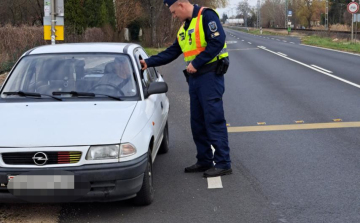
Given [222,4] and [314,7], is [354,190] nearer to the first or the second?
[222,4]

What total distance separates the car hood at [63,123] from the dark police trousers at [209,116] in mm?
961

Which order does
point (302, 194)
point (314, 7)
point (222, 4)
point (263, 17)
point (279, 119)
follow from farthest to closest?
point (263, 17)
point (314, 7)
point (222, 4)
point (279, 119)
point (302, 194)

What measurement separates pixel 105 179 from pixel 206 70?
2005mm

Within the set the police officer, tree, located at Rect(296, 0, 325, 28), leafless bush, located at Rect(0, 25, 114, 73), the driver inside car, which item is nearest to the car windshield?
the driver inside car

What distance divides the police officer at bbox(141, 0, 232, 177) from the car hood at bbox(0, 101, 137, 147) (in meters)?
0.96

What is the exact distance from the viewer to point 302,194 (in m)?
5.30

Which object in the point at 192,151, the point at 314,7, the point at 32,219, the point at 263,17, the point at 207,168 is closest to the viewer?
the point at 32,219

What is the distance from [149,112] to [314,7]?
114484 mm

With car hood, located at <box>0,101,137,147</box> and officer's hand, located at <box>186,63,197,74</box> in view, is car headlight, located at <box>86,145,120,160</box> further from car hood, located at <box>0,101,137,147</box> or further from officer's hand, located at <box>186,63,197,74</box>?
officer's hand, located at <box>186,63,197,74</box>

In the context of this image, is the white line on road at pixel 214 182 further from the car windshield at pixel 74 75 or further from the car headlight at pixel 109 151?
the car headlight at pixel 109 151

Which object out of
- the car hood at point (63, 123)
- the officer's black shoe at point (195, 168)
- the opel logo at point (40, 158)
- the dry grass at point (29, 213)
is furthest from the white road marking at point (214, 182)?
the opel logo at point (40, 158)

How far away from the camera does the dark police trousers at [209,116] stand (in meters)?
6.00

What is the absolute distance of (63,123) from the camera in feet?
15.8

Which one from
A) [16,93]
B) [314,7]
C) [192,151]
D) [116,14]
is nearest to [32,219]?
[16,93]
